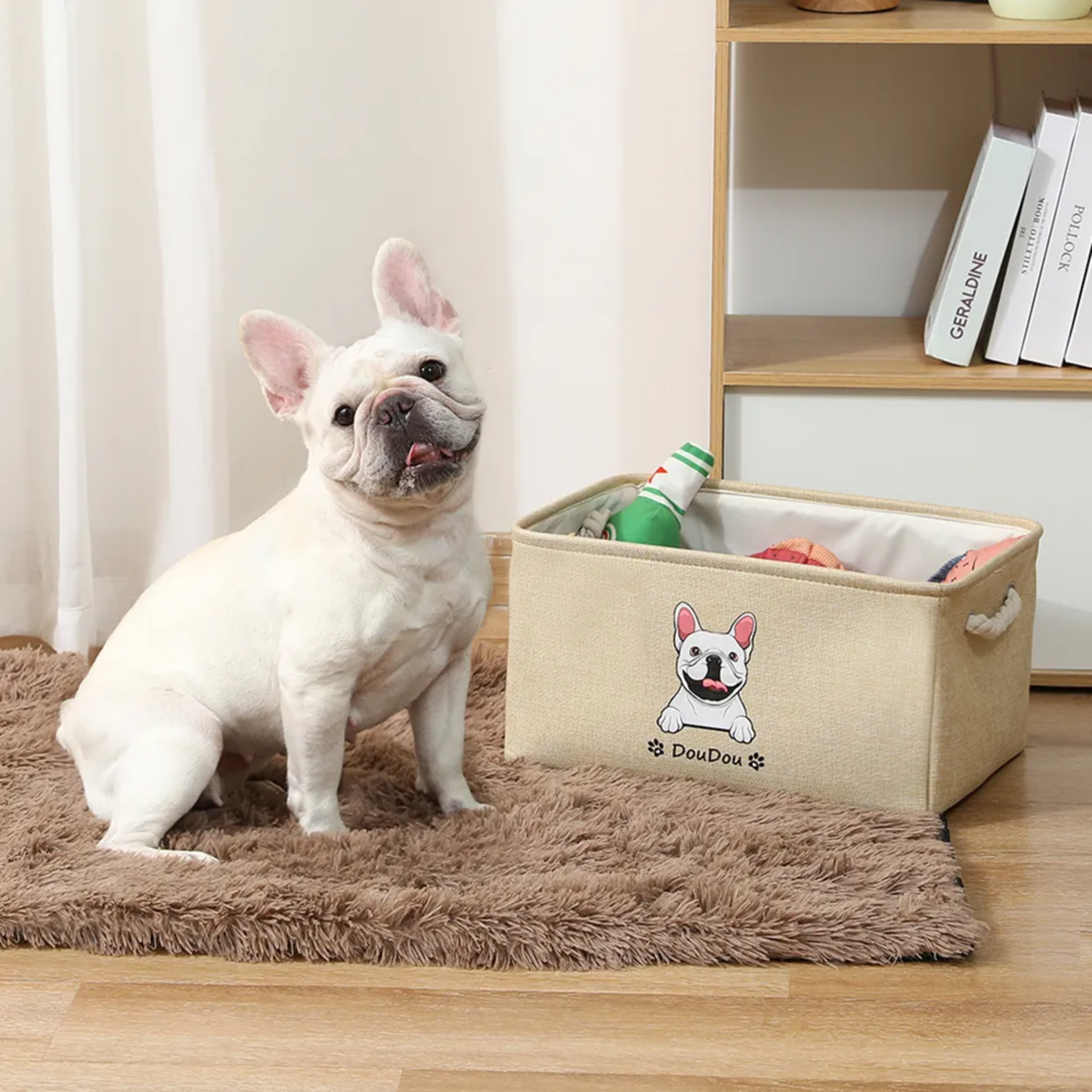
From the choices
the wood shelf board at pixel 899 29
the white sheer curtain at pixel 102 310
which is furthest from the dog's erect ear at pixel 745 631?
the white sheer curtain at pixel 102 310

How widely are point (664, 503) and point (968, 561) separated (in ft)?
1.10

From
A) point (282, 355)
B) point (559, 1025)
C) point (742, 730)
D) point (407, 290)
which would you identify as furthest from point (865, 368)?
point (559, 1025)

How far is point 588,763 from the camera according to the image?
5.71 ft

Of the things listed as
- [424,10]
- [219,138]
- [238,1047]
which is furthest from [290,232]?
[238,1047]

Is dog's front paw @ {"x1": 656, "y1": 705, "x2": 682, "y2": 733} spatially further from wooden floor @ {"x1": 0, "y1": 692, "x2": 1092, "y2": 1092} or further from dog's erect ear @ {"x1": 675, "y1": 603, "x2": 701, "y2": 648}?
wooden floor @ {"x1": 0, "y1": 692, "x2": 1092, "y2": 1092}

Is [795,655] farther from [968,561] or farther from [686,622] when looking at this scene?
[968,561]

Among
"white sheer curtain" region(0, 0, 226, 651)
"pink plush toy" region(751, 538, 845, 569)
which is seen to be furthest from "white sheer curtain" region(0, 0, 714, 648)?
"pink plush toy" region(751, 538, 845, 569)

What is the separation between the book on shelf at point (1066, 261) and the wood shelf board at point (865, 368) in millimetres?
31

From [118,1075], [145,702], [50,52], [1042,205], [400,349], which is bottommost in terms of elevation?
[118,1075]

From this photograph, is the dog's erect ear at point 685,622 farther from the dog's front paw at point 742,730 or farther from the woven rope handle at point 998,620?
the woven rope handle at point 998,620

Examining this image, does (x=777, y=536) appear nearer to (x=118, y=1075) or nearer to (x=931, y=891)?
(x=931, y=891)

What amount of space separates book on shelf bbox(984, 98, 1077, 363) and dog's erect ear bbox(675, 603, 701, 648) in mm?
564

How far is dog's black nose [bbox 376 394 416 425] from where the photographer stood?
1.42 m

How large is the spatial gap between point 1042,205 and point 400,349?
0.85 metres
